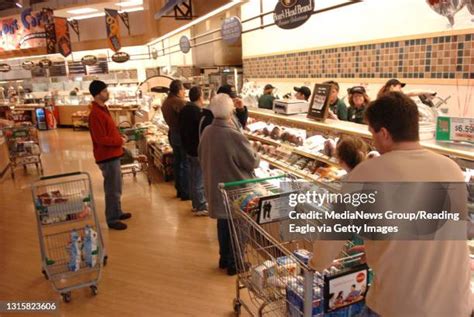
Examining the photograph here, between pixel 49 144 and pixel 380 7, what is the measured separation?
1158 cm

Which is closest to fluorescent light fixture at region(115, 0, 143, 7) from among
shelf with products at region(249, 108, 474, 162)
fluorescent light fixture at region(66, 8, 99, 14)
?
fluorescent light fixture at region(66, 8, 99, 14)

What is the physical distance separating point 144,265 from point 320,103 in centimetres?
280

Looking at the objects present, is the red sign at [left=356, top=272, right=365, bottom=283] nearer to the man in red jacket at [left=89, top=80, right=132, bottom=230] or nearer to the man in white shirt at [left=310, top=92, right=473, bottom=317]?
the man in white shirt at [left=310, top=92, right=473, bottom=317]

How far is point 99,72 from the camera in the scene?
19.1 metres

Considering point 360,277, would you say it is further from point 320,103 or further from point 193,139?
point 193,139

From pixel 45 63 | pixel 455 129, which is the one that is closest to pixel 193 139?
pixel 455 129

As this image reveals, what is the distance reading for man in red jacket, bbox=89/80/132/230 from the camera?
5246 mm

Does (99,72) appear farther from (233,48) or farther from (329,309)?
(329,309)

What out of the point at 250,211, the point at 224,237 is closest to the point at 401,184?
the point at 250,211

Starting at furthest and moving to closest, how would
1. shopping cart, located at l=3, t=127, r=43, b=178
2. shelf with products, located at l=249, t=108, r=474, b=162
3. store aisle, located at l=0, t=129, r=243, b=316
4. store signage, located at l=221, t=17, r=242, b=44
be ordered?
shopping cart, located at l=3, t=127, r=43, b=178, store signage, located at l=221, t=17, r=242, b=44, store aisle, located at l=0, t=129, r=243, b=316, shelf with products, located at l=249, t=108, r=474, b=162

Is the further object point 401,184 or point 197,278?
point 197,278

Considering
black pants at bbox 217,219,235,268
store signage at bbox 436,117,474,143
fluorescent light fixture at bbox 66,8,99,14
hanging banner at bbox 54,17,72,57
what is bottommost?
black pants at bbox 217,219,235,268

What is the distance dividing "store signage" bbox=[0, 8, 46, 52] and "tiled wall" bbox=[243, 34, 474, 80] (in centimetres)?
1132

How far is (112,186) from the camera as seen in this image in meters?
5.59
